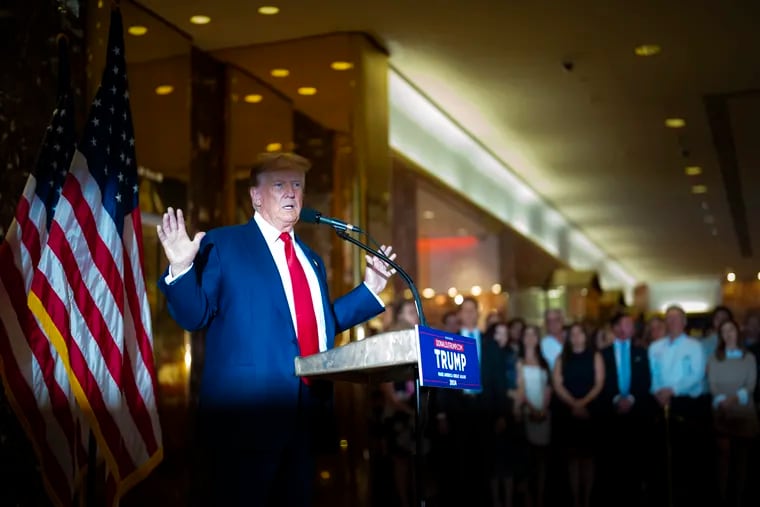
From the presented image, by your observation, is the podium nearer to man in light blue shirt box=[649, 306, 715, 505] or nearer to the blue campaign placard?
the blue campaign placard

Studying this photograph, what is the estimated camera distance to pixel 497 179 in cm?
1245

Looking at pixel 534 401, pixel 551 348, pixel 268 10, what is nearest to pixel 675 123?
pixel 551 348

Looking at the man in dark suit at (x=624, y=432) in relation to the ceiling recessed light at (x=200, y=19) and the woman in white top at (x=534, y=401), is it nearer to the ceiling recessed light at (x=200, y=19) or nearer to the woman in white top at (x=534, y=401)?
the woman in white top at (x=534, y=401)

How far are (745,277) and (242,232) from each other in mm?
12255

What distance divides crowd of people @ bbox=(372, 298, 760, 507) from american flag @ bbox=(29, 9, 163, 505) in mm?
3609

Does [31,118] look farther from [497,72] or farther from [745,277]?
[745,277]

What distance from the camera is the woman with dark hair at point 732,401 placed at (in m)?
7.99

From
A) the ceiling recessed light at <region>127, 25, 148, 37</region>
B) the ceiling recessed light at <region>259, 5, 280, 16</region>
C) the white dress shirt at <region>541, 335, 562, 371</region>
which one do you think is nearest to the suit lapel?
the ceiling recessed light at <region>127, 25, 148, 37</region>

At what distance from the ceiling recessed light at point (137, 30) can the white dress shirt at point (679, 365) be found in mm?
4566

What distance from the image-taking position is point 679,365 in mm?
8289

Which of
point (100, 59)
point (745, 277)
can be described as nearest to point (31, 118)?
point (100, 59)

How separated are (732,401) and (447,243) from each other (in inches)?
173

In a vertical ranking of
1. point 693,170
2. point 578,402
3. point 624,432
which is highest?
point 693,170

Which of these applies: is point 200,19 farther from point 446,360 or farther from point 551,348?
point 446,360
